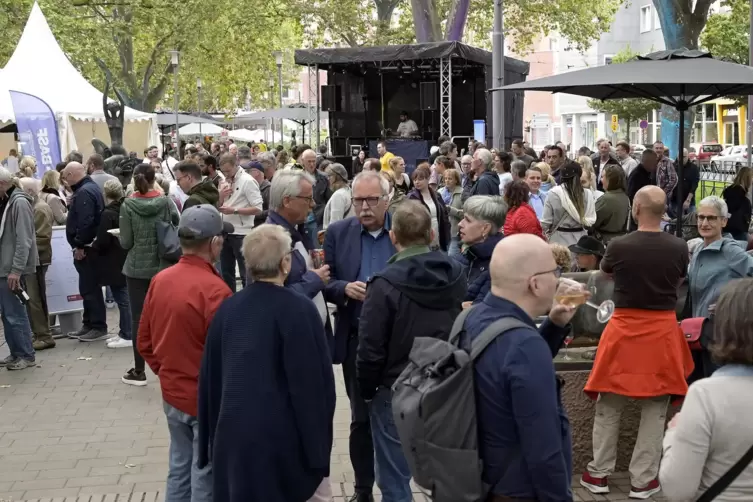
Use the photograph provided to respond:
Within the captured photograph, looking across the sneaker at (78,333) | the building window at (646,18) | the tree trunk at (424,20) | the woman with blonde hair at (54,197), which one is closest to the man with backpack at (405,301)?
the sneaker at (78,333)

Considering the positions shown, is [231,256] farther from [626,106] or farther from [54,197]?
[626,106]

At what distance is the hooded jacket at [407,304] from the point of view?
453cm

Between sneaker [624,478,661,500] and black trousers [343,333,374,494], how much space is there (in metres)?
1.62

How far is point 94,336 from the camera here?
10.8 m

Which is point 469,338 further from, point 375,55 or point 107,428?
point 375,55

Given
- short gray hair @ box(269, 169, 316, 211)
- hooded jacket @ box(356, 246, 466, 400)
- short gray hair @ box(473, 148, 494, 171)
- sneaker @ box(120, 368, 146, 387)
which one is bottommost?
sneaker @ box(120, 368, 146, 387)

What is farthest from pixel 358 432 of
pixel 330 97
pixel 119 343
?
pixel 330 97

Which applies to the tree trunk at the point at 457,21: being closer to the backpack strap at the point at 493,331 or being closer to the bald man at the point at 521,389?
the bald man at the point at 521,389

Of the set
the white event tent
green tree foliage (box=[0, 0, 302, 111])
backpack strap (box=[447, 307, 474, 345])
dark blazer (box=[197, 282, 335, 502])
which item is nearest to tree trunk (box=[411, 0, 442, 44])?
the white event tent

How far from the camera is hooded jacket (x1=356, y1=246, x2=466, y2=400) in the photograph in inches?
178

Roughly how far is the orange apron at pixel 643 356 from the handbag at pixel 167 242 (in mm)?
4150

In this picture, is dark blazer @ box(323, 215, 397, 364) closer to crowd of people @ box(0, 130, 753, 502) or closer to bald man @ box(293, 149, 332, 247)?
crowd of people @ box(0, 130, 753, 502)

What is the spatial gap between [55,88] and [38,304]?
43.8ft

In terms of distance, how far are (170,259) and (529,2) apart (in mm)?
34955
